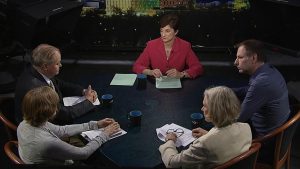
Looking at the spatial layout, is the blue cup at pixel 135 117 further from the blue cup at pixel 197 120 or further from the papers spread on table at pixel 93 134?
the blue cup at pixel 197 120

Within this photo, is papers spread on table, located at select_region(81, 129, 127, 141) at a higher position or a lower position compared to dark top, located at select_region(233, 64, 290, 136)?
lower

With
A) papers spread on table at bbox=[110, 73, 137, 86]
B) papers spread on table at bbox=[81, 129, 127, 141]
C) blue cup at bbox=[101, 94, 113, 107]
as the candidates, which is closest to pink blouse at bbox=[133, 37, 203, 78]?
papers spread on table at bbox=[110, 73, 137, 86]

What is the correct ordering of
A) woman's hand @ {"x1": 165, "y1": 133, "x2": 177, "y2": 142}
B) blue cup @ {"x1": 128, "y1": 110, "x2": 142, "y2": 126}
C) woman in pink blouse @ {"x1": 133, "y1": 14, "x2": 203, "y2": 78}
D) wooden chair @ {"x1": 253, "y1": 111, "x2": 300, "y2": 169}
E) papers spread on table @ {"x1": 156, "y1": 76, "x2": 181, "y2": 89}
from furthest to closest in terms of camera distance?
1. woman in pink blouse @ {"x1": 133, "y1": 14, "x2": 203, "y2": 78}
2. papers spread on table @ {"x1": 156, "y1": 76, "x2": 181, "y2": 89}
3. blue cup @ {"x1": 128, "y1": 110, "x2": 142, "y2": 126}
4. wooden chair @ {"x1": 253, "y1": 111, "x2": 300, "y2": 169}
5. woman's hand @ {"x1": 165, "y1": 133, "x2": 177, "y2": 142}

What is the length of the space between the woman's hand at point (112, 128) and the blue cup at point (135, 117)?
11 centimetres

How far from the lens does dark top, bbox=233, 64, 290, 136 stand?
2.78 meters

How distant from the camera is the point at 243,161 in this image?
222 cm

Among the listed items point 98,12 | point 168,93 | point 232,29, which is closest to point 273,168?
point 168,93

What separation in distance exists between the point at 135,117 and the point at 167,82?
2.74ft

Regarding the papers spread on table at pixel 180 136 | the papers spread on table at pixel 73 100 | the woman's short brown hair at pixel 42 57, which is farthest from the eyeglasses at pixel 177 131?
the woman's short brown hair at pixel 42 57

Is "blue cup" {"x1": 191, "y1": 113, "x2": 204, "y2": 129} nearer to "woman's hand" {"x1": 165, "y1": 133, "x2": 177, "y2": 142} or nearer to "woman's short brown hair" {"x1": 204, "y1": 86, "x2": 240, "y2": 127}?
"woman's hand" {"x1": 165, "y1": 133, "x2": 177, "y2": 142}

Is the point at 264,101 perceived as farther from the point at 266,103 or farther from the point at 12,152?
the point at 12,152

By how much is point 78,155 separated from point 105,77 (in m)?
1.32

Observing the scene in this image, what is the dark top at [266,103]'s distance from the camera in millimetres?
2779

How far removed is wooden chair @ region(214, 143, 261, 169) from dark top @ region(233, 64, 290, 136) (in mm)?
527
